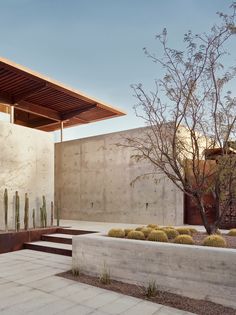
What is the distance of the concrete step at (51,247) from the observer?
7.38m

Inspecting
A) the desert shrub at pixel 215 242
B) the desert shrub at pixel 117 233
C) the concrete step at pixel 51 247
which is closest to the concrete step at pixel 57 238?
the concrete step at pixel 51 247

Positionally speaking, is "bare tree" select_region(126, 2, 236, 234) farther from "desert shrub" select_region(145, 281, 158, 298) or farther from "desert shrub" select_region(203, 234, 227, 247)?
"desert shrub" select_region(145, 281, 158, 298)

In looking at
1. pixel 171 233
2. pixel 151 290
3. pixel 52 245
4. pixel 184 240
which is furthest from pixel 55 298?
pixel 52 245

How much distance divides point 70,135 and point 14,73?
21.9ft

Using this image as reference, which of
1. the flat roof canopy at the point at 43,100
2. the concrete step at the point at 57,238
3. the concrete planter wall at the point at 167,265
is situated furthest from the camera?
the flat roof canopy at the point at 43,100

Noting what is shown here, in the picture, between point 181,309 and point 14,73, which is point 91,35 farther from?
point 181,309

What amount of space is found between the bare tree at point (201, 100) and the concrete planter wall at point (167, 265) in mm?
1996

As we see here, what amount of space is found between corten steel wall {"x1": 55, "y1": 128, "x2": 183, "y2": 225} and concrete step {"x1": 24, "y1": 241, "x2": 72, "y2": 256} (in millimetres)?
3897

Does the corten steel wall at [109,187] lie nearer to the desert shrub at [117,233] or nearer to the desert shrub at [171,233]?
the desert shrub at [171,233]

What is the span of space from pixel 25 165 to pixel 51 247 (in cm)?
322

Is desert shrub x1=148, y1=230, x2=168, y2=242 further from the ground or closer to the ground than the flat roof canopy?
closer to the ground

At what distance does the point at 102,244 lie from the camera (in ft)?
18.3

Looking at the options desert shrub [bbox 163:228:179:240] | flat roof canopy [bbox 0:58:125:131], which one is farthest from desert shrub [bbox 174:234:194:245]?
flat roof canopy [bbox 0:58:125:131]

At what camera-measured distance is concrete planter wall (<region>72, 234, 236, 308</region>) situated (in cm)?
416
